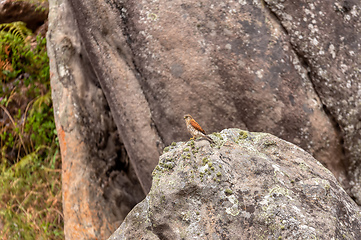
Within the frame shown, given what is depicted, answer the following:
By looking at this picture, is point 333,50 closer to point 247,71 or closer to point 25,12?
point 247,71

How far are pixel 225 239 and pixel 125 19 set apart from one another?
279 centimetres

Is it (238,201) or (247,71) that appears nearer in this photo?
(238,201)

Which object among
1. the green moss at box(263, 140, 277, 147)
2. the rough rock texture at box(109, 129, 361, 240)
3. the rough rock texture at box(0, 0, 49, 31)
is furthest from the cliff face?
the rough rock texture at box(0, 0, 49, 31)

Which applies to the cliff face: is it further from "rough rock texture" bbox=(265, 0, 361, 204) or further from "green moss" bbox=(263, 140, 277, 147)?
"green moss" bbox=(263, 140, 277, 147)

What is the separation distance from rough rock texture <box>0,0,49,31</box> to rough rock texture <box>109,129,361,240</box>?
18.0 ft

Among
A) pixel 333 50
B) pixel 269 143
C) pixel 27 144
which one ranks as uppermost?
pixel 269 143

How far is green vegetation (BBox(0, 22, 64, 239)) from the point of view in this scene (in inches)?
214

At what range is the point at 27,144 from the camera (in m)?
6.57

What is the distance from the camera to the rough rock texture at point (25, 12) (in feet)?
22.6

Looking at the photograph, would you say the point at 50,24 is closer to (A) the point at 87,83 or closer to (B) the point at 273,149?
(A) the point at 87,83

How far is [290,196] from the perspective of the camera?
243 cm

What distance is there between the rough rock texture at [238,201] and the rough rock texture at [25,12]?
5491 mm

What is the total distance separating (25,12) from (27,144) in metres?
2.44

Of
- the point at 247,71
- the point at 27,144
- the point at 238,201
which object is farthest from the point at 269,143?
the point at 27,144
